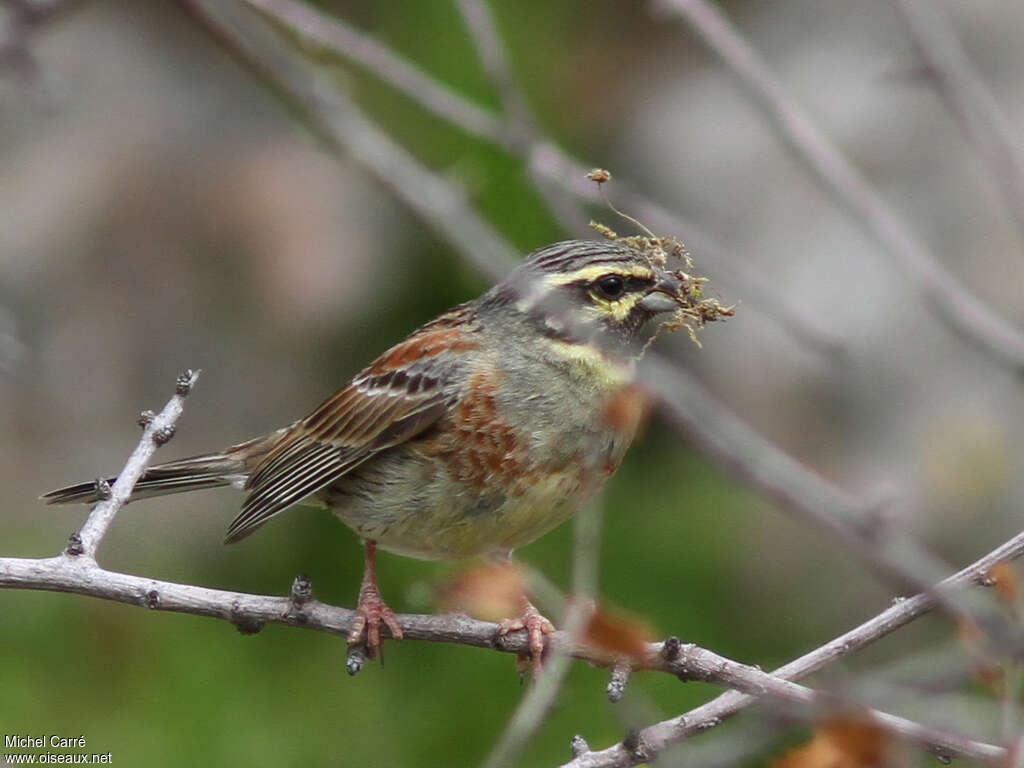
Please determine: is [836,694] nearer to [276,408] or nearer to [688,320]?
[688,320]

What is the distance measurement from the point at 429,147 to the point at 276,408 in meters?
1.82

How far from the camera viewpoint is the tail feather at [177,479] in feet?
18.6

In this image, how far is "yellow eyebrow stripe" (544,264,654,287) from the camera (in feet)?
16.4

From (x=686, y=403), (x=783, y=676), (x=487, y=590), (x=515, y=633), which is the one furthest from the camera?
(x=515, y=633)

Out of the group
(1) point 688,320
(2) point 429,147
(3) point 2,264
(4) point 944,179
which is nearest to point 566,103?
(2) point 429,147

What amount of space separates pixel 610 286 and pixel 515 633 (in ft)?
3.99

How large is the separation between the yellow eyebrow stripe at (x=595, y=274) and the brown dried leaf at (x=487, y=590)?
1.93 metres

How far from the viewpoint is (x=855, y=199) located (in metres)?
→ 3.66

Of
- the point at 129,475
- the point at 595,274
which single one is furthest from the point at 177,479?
the point at 595,274

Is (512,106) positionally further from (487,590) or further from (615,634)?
(615,634)

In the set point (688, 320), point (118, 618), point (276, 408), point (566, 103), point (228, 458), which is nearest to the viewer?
point (688, 320)

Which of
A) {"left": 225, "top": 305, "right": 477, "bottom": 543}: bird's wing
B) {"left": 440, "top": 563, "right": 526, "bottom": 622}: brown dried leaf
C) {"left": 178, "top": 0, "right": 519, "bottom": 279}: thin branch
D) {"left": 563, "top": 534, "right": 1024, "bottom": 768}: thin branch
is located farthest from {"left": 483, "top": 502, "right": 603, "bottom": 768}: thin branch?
{"left": 225, "top": 305, "right": 477, "bottom": 543}: bird's wing

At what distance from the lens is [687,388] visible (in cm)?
221

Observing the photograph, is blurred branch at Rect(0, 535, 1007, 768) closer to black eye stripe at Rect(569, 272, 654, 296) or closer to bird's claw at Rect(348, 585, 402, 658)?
bird's claw at Rect(348, 585, 402, 658)
